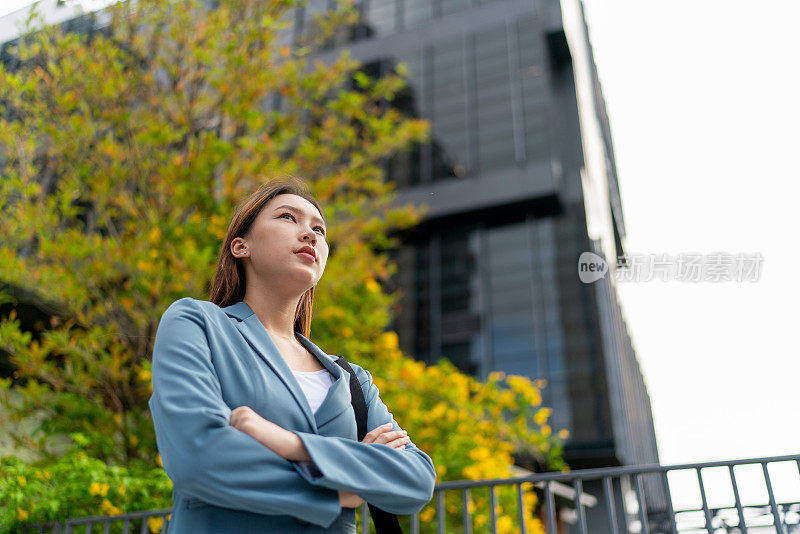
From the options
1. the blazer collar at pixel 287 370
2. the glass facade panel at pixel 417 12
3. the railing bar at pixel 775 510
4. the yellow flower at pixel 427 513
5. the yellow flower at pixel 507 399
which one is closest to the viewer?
the blazer collar at pixel 287 370

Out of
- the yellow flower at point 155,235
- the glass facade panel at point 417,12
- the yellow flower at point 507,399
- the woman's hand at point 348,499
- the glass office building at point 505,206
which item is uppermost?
the glass facade panel at point 417,12

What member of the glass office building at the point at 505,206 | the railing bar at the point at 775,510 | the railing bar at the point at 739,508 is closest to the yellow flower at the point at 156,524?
the railing bar at the point at 739,508

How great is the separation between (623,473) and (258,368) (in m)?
2.12

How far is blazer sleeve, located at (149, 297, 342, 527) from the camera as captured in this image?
3.77 ft

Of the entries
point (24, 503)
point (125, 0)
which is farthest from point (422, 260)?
point (24, 503)

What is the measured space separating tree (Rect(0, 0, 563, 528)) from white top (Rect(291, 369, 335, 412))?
328 centimetres

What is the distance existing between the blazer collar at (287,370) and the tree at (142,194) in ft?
10.6

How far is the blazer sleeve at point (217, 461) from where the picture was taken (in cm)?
115

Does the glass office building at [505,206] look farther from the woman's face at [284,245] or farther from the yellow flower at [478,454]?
the woman's face at [284,245]

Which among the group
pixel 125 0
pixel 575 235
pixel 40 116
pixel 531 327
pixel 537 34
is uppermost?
pixel 537 34

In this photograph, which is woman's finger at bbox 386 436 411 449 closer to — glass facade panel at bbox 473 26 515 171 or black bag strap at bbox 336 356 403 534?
black bag strap at bbox 336 356 403 534

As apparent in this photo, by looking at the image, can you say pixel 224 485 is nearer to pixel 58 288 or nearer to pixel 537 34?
pixel 58 288

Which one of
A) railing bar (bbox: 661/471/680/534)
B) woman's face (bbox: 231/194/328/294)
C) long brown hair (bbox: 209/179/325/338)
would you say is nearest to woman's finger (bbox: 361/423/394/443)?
woman's face (bbox: 231/194/328/294)

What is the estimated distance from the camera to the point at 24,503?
380cm
